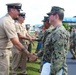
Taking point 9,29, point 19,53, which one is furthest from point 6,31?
point 19,53

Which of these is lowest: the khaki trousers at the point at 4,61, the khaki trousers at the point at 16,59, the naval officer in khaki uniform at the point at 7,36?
the khaki trousers at the point at 16,59

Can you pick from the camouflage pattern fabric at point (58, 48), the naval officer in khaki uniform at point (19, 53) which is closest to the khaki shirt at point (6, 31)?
the camouflage pattern fabric at point (58, 48)

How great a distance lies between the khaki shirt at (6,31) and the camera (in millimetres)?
6535

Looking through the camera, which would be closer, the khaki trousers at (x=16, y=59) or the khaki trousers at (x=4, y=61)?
the khaki trousers at (x=4, y=61)

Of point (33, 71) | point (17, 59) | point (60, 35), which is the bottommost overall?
point (33, 71)

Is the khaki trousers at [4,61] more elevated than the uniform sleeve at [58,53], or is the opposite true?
the uniform sleeve at [58,53]

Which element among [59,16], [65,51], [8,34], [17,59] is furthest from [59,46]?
[17,59]

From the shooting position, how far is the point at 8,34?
21.4 ft

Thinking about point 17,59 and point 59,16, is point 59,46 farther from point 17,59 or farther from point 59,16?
point 17,59

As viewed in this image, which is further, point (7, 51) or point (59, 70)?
point (7, 51)

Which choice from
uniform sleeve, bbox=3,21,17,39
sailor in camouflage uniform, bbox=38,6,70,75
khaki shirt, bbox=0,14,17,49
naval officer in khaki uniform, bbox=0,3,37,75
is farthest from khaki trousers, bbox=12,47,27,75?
sailor in camouflage uniform, bbox=38,6,70,75

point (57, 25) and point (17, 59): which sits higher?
point (57, 25)

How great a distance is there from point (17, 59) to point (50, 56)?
5028mm

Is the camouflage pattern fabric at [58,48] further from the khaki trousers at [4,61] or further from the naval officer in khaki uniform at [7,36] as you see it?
the khaki trousers at [4,61]
